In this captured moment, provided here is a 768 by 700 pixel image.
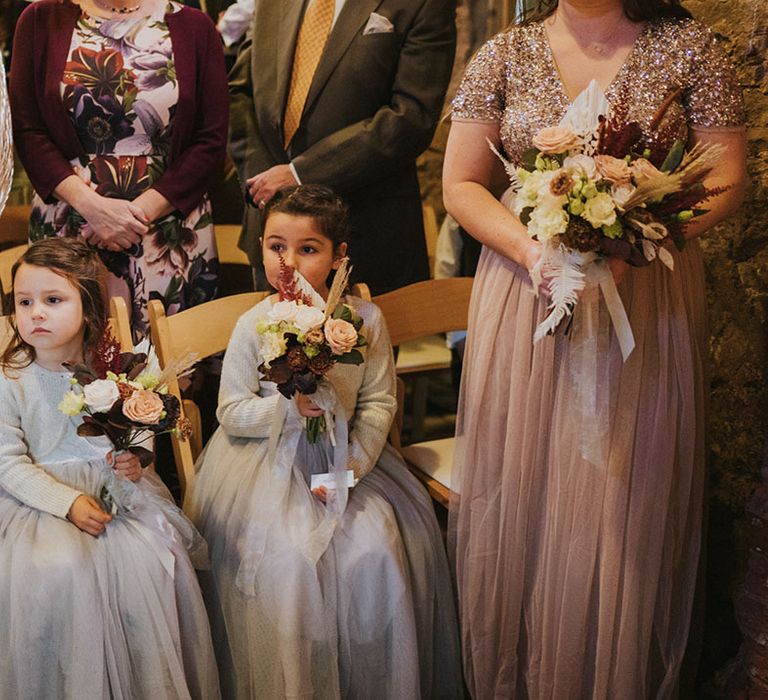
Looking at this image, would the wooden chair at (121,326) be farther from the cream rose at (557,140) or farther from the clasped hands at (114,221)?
the cream rose at (557,140)

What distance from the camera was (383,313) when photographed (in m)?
2.97

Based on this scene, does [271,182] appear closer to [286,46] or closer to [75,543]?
[286,46]

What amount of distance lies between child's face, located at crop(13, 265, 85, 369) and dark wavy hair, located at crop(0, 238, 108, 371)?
0.02 m

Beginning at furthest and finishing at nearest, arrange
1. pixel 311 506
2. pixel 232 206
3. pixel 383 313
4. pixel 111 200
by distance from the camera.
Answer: pixel 232 206
pixel 383 313
pixel 111 200
pixel 311 506

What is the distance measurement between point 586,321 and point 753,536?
606 mm

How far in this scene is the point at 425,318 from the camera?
3.03 m

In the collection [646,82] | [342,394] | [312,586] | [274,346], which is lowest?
[312,586]

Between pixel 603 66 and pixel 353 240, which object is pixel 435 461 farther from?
pixel 603 66

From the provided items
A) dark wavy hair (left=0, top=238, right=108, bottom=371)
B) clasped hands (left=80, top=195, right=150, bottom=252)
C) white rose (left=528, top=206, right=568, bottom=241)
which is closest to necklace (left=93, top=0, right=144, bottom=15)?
clasped hands (left=80, top=195, right=150, bottom=252)

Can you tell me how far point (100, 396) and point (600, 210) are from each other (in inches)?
41.5

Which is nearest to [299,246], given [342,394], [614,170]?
[342,394]

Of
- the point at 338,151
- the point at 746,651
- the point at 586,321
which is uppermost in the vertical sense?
the point at 338,151

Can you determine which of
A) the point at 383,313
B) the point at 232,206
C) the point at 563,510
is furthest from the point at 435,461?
the point at 232,206

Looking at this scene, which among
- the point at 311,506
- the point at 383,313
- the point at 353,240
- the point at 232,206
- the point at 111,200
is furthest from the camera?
the point at 232,206
